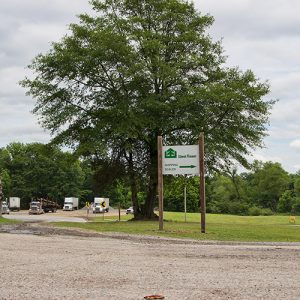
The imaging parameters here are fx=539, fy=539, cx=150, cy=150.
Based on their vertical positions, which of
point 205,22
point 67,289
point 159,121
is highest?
point 205,22

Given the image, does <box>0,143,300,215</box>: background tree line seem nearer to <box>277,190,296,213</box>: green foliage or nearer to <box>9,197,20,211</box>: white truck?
<box>277,190,296,213</box>: green foliage

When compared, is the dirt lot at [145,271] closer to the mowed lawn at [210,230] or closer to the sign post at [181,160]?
the mowed lawn at [210,230]

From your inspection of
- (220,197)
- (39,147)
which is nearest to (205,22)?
(39,147)

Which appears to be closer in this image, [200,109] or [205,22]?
[200,109]

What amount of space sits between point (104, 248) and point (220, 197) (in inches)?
5155

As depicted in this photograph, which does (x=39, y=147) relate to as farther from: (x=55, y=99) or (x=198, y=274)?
(x=198, y=274)

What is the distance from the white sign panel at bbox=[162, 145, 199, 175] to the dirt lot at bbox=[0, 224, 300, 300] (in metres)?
7.53

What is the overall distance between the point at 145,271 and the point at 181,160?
13.6 m

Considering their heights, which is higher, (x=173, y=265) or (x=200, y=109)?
(x=200, y=109)

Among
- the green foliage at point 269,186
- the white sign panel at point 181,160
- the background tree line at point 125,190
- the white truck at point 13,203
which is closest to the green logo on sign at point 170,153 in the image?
the white sign panel at point 181,160

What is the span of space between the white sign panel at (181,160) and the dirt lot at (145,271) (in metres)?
7.53

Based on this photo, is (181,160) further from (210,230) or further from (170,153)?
(210,230)

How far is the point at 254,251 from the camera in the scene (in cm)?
1503

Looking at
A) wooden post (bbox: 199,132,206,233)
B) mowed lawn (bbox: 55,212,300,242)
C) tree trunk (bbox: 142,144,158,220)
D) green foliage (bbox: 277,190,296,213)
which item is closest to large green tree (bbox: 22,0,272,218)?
tree trunk (bbox: 142,144,158,220)
